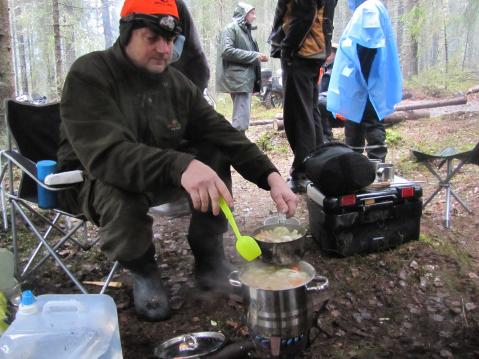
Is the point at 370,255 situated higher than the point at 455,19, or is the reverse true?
the point at 455,19

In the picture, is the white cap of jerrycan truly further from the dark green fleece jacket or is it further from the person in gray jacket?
the person in gray jacket

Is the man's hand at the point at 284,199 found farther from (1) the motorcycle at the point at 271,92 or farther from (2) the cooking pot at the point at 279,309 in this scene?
(1) the motorcycle at the point at 271,92

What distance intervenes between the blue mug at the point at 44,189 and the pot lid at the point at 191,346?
1.22 meters

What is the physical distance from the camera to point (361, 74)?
4363 millimetres

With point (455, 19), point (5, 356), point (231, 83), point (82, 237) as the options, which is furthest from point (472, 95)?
point (5, 356)

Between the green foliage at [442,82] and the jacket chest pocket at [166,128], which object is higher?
the green foliage at [442,82]

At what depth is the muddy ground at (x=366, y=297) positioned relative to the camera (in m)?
2.21

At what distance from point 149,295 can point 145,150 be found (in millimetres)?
888

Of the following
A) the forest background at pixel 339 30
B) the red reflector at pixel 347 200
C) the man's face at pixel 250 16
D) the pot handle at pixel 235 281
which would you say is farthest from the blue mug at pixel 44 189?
the man's face at pixel 250 16

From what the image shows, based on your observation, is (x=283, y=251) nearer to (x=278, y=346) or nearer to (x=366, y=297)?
(x=278, y=346)

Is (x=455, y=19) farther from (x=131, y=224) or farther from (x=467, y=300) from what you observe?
(x=131, y=224)

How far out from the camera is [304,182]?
14.6ft

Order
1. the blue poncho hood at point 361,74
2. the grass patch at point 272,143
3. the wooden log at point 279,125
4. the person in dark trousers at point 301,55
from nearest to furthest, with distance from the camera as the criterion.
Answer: the person in dark trousers at point 301,55 → the blue poncho hood at point 361,74 → the grass patch at point 272,143 → the wooden log at point 279,125

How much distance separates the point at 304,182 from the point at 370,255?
1399 mm
